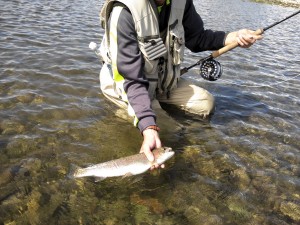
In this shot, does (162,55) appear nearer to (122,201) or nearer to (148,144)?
(148,144)

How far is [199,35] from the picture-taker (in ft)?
20.1

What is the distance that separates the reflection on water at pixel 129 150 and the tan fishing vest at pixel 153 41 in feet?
3.37

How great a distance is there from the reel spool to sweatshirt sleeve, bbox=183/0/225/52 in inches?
16.0

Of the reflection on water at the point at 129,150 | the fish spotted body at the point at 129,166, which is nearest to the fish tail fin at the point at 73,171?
the reflection on water at the point at 129,150

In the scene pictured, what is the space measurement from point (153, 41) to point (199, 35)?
152cm

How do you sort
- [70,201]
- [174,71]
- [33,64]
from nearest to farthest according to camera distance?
1. [70,201]
2. [174,71]
3. [33,64]

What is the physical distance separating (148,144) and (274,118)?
383 centimetres

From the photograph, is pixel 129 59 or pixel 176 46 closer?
pixel 129 59

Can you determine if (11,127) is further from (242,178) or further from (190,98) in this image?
(242,178)

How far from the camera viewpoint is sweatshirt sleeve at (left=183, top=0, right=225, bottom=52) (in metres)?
5.91

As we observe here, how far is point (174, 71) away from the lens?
5711mm

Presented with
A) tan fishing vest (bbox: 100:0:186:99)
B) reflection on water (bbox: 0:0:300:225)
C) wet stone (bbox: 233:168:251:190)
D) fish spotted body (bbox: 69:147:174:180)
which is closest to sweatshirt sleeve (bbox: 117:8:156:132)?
tan fishing vest (bbox: 100:0:186:99)

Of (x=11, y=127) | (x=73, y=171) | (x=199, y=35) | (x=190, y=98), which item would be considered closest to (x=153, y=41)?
(x=199, y=35)

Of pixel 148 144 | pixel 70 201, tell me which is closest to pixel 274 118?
pixel 148 144
